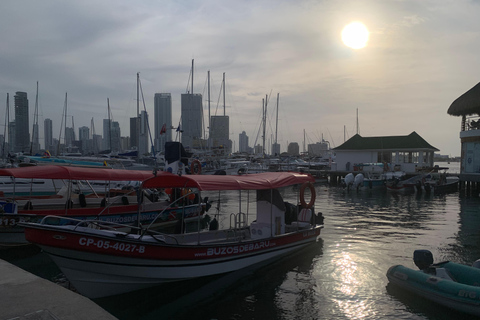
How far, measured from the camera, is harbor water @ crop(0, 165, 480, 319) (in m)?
9.26

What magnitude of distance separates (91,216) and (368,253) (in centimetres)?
1159

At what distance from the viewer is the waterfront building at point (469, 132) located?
34.1 m

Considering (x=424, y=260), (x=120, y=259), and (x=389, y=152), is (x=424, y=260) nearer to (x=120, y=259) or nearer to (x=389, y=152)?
(x=120, y=259)

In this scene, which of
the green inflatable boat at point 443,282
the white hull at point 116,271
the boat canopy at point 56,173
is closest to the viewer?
the green inflatable boat at point 443,282

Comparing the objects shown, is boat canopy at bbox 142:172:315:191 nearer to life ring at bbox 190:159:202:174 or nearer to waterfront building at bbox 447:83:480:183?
life ring at bbox 190:159:202:174

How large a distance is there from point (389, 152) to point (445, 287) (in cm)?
4413

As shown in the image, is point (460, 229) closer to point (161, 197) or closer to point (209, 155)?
point (161, 197)

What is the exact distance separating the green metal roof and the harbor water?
3048 cm

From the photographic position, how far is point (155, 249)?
937 cm

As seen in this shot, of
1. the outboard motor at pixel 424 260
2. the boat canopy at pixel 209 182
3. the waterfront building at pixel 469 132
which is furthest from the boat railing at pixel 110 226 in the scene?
the waterfront building at pixel 469 132

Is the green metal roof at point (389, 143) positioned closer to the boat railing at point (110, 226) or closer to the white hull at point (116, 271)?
the boat railing at point (110, 226)

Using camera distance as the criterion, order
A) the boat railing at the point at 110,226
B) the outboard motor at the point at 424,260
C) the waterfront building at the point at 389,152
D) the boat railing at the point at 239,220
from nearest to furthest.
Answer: the boat railing at the point at 110,226 → the outboard motor at the point at 424,260 → the boat railing at the point at 239,220 → the waterfront building at the point at 389,152

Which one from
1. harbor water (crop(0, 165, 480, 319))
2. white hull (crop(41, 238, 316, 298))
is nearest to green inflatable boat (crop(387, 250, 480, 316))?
harbor water (crop(0, 165, 480, 319))

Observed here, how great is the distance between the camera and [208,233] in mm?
12875
